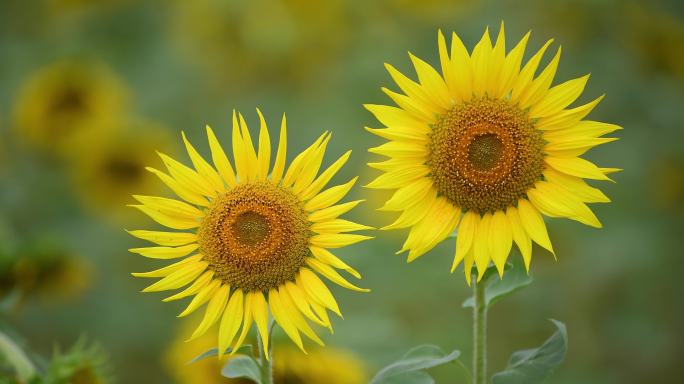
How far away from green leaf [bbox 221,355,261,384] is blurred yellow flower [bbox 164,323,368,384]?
1.60 feet

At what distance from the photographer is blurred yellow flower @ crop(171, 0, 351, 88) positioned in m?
4.57

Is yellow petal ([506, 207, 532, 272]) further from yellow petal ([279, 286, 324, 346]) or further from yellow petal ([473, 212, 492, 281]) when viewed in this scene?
yellow petal ([279, 286, 324, 346])

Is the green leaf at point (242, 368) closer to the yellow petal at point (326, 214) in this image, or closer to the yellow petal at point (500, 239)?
the yellow petal at point (326, 214)

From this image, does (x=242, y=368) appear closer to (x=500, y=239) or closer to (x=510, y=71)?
(x=500, y=239)

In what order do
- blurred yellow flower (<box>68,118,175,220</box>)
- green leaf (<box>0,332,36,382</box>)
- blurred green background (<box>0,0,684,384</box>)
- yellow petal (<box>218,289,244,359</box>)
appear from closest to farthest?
yellow petal (<box>218,289,244,359</box>)
green leaf (<box>0,332,36,382</box>)
blurred green background (<box>0,0,684,384</box>)
blurred yellow flower (<box>68,118,175,220</box>)

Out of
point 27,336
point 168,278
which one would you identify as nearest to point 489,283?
point 168,278

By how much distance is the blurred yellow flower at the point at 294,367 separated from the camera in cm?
205

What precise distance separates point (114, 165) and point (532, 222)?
288 cm

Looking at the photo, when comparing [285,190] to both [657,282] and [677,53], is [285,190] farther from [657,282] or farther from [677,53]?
[677,53]

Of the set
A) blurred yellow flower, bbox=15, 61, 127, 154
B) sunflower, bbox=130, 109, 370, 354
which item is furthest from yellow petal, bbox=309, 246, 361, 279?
blurred yellow flower, bbox=15, 61, 127, 154

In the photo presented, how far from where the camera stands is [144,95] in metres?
4.34

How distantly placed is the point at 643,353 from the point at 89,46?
2873 millimetres

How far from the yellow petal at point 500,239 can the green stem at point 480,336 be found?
2.7 inches

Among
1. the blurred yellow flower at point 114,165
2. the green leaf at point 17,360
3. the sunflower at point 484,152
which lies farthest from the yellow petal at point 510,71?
the blurred yellow flower at point 114,165
